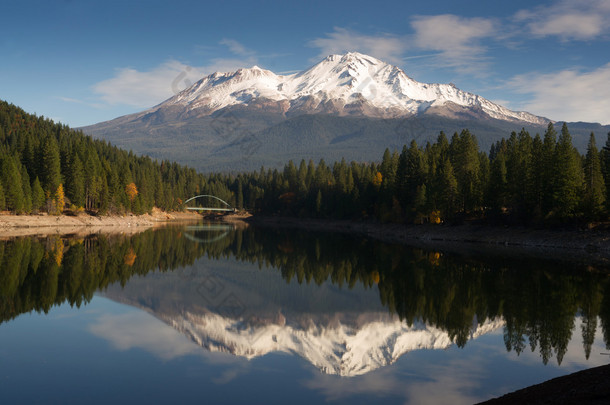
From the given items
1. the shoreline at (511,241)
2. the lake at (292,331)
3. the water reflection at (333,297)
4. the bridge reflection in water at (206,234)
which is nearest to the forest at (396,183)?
the shoreline at (511,241)

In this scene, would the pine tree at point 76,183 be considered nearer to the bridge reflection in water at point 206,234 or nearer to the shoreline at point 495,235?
the bridge reflection in water at point 206,234

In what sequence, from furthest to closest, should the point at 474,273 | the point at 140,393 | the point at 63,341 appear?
1. the point at 474,273
2. the point at 63,341
3. the point at 140,393

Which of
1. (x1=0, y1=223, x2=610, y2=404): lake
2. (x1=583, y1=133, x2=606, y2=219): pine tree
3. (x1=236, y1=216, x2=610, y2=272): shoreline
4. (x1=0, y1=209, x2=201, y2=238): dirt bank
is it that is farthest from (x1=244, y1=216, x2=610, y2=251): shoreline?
(x1=0, y1=209, x2=201, y2=238): dirt bank

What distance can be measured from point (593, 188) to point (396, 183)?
42.8 metres

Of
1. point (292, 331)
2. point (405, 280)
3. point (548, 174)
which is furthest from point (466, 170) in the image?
point (292, 331)

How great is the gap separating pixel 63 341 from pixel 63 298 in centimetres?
1009

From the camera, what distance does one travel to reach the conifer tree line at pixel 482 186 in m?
69.2

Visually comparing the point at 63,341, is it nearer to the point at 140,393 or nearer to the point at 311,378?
the point at 140,393

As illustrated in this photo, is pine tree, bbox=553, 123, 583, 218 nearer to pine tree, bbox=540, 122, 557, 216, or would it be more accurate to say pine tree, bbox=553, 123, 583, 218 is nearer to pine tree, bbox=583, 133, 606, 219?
pine tree, bbox=540, 122, 557, 216

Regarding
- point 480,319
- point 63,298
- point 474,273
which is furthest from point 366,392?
point 474,273

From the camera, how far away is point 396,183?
344 ft

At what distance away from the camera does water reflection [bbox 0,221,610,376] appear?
926 inches

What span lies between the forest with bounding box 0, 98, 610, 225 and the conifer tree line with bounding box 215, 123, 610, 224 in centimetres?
18

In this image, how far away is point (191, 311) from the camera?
29.9m
